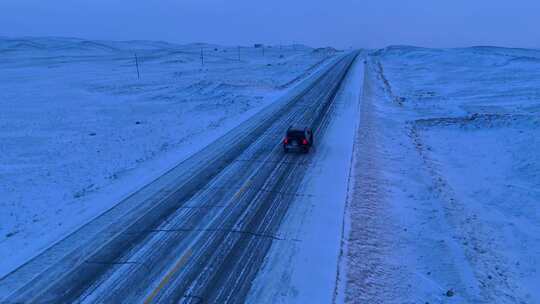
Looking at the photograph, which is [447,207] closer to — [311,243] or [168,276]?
[311,243]

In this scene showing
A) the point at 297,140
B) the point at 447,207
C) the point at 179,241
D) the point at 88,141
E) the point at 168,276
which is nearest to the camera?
→ the point at 168,276

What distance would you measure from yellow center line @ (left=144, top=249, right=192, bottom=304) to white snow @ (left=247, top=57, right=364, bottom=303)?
2.38 m

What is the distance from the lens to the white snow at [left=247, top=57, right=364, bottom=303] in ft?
29.0

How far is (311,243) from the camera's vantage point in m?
10.9

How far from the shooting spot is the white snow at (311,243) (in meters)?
8.85

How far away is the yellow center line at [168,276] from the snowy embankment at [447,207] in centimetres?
485

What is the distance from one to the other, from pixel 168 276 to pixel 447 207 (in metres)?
10.8

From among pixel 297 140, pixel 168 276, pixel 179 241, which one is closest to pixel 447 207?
pixel 297 140

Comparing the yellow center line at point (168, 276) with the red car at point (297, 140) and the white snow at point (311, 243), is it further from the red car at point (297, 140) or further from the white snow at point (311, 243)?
the red car at point (297, 140)

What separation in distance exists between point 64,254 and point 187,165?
8178mm

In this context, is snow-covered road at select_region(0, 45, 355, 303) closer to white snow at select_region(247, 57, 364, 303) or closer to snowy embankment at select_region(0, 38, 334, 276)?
white snow at select_region(247, 57, 364, 303)

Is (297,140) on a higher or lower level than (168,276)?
higher

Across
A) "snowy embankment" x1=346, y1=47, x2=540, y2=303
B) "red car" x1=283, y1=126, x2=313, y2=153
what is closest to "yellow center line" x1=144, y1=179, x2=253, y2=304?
"snowy embankment" x1=346, y1=47, x2=540, y2=303

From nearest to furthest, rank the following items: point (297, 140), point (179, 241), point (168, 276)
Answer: point (168, 276), point (179, 241), point (297, 140)
